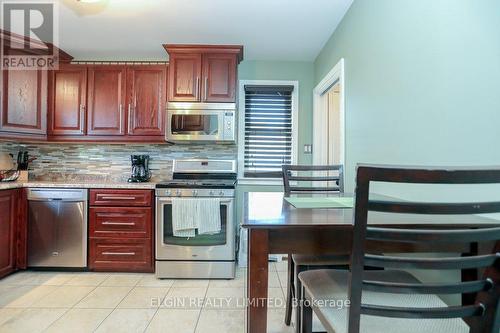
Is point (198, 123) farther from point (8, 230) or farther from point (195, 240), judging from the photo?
point (8, 230)

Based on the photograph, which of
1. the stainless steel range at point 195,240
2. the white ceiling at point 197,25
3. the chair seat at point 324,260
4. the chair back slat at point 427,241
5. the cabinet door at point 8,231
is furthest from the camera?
the stainless steel range at point 195,240

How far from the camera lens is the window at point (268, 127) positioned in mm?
3408

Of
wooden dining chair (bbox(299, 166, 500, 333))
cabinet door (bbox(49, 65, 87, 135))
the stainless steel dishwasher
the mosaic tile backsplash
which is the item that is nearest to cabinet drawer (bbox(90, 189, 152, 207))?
the stainless steel dishwasher

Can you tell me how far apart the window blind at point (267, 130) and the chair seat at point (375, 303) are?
2.21m

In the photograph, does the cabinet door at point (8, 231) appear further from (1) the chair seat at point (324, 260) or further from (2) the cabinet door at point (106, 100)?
(1) the chair seat at point (324, 260)

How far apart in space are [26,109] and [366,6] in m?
3.30

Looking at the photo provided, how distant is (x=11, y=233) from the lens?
105 inches

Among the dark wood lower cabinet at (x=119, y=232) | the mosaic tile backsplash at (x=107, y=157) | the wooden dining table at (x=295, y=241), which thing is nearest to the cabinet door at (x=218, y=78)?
the mosaic tile backsplash at (x=107, y=157)

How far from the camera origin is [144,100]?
3.08 meters

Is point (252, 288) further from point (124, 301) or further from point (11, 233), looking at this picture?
point (11, 233)

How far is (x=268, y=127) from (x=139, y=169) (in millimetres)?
1598

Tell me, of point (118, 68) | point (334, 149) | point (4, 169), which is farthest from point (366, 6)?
point (4, 169)

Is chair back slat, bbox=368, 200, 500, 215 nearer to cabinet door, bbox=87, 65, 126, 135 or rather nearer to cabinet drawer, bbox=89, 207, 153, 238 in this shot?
cabinet drawer, bbox=89, 207, 153, 238

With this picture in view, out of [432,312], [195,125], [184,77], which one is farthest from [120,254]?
[432,312]
